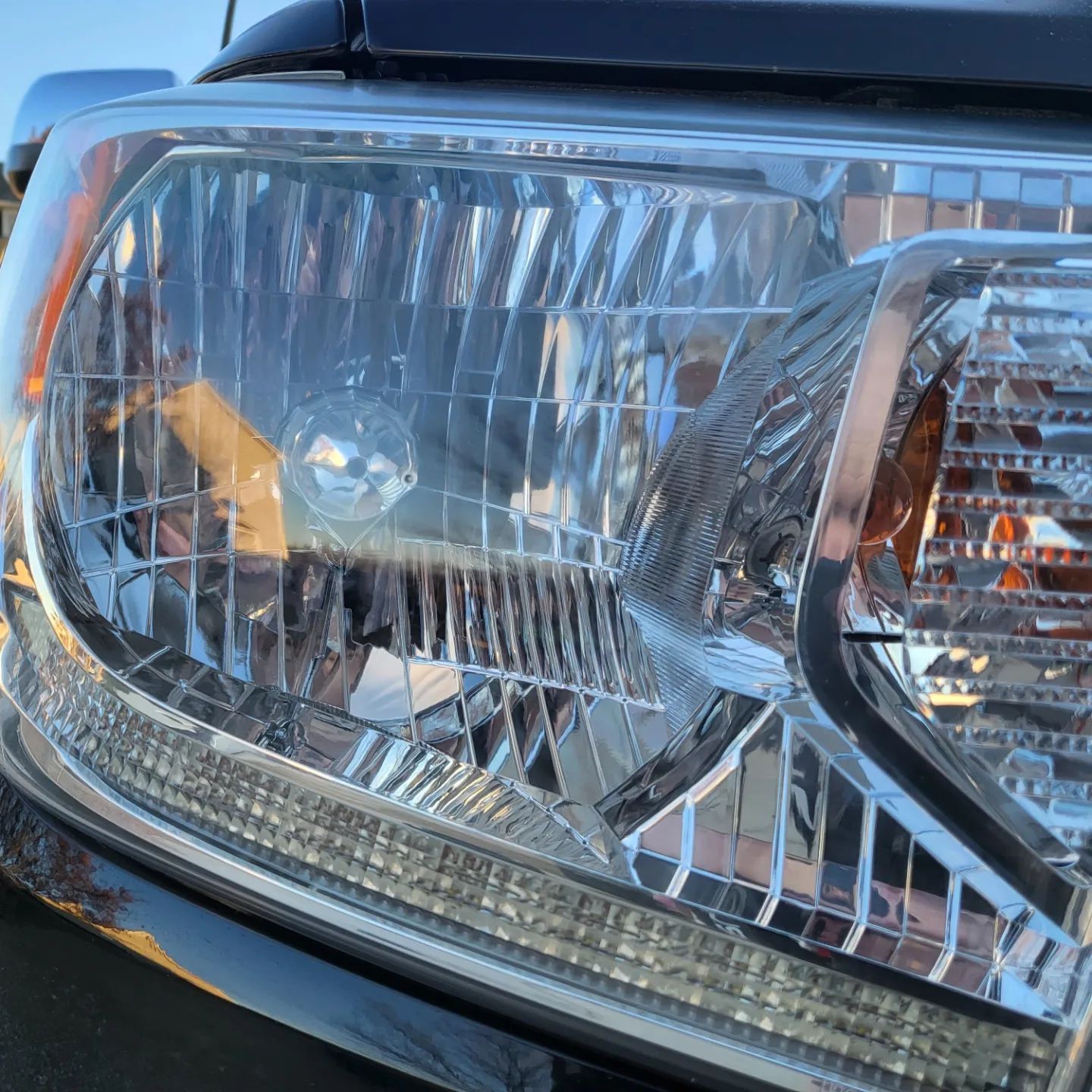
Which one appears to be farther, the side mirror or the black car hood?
the side mirror

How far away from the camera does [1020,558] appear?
0.53 meters

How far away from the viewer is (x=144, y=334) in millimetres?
742

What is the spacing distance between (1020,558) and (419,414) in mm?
384

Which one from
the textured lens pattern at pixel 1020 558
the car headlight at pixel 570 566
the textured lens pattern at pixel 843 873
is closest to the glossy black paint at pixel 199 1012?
the car headlight at pixel 570 566

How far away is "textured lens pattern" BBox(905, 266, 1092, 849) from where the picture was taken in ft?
1.66

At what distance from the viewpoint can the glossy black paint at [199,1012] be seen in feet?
→ 2.19

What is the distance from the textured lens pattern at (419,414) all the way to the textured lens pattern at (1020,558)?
0.18m

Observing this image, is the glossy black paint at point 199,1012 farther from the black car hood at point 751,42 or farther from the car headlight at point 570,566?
the black car hood at point 751,42

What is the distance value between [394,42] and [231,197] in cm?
18

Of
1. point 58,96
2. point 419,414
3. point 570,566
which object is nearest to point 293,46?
point 419,414

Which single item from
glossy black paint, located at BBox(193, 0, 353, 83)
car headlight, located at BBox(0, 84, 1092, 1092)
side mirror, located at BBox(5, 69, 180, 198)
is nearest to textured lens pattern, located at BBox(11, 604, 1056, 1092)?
car headlight, located at BBox(0, 84, 1092, 1092)

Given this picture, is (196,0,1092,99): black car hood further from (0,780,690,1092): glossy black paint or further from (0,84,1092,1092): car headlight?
(0,780,690,1092): glossy black paint

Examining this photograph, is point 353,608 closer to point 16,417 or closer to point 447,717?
point 447,717

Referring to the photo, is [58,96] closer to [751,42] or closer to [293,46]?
[293,46]
